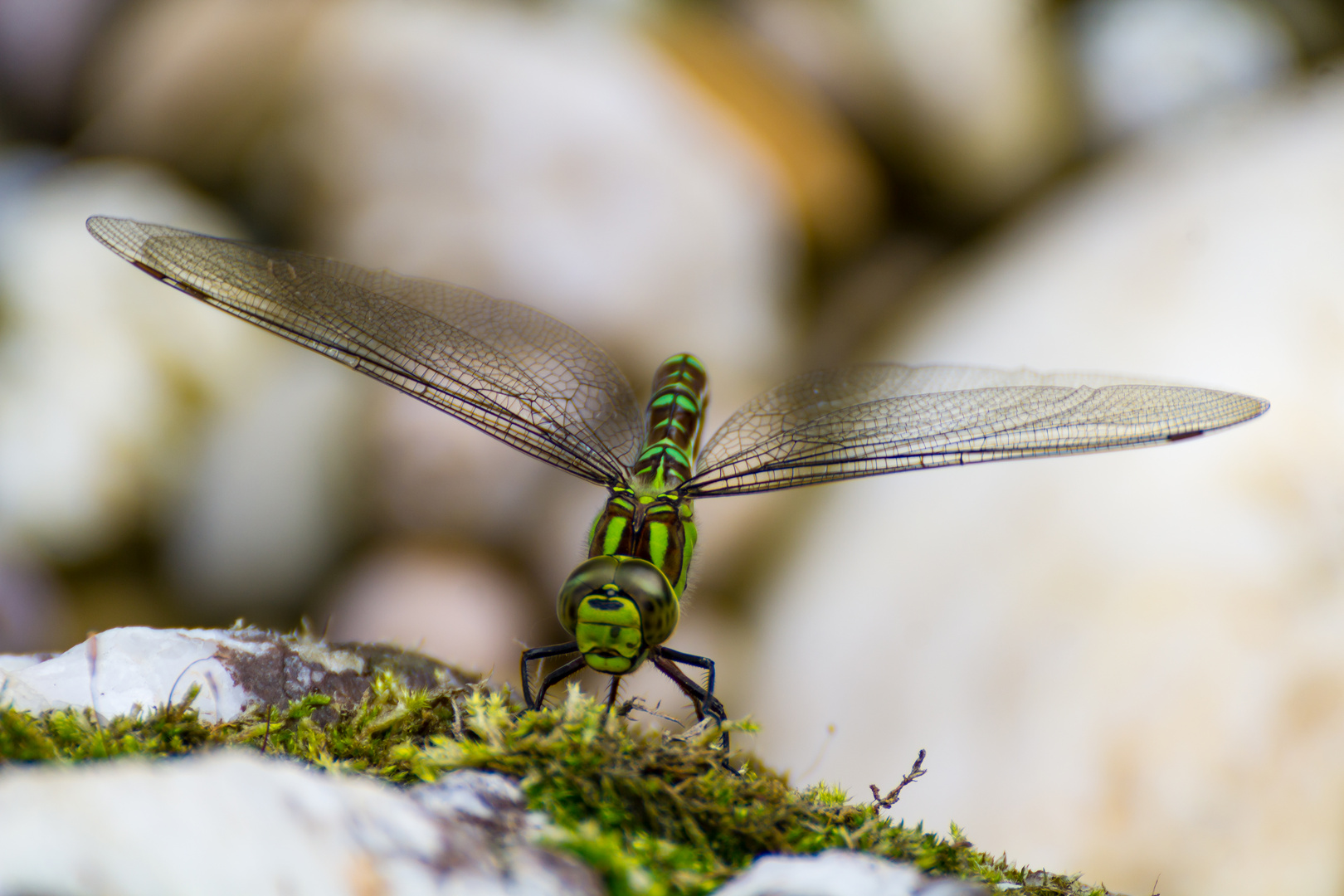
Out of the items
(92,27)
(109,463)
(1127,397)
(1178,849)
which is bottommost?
(1178,849)

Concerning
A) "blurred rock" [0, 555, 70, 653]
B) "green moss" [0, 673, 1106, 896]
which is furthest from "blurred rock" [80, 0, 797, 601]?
"green moss" [0, 673, 1106, 896]

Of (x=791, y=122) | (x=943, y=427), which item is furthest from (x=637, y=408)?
(x=791, y=122)

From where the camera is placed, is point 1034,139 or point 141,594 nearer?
point 141,594

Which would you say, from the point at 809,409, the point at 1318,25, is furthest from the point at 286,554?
the point at 1318,25

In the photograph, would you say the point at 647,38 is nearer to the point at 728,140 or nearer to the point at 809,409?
the point at 728,140

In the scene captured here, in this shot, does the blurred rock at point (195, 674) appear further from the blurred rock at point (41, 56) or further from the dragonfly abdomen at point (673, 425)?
the blurred rock at point (41, 56)

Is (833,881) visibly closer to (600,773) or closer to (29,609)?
(600,773)

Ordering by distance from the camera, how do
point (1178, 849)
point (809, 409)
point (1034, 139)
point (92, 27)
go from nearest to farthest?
1. point (809, 409)
2. point (1178, 849)
3. point (1034, 139)
4. point (92, 27)
